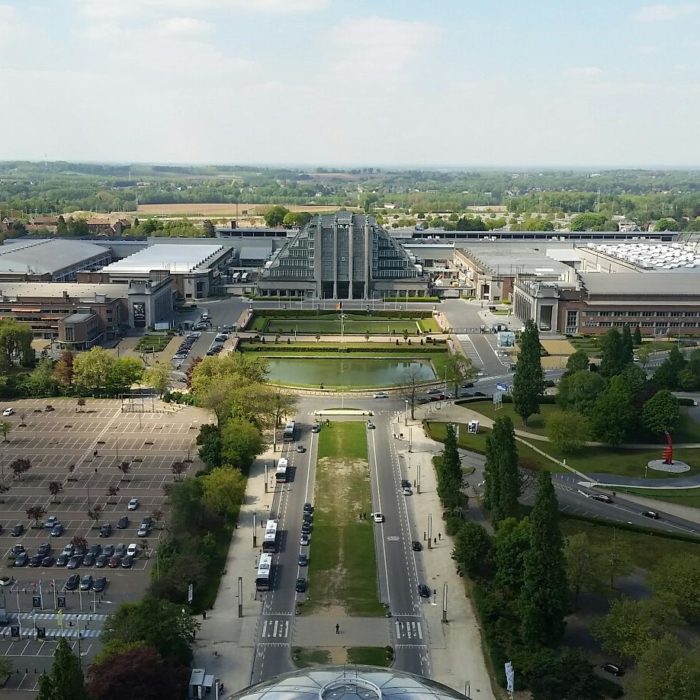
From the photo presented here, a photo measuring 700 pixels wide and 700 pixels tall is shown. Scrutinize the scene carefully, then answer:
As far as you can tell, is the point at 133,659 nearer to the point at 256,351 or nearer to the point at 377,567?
the point at 377,567

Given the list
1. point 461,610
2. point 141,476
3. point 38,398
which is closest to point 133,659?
point 461,610

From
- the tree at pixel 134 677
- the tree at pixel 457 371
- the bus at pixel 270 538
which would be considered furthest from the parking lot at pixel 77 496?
the tree at pixel 457 371

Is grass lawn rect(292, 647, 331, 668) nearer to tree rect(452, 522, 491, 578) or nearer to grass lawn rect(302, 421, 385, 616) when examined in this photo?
grass lawn rect(302, 421, 385, 616)

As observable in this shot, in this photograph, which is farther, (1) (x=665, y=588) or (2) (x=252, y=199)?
(2) (x=252, y=199)

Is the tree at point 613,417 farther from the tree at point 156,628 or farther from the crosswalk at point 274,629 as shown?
the tree at point 156,628

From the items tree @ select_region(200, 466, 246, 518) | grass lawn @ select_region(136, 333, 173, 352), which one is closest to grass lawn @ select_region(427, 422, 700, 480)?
tree @ select_region(200, 466, 246, 518)
